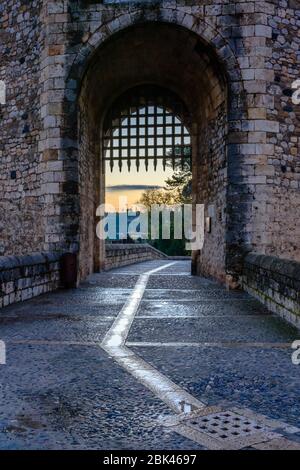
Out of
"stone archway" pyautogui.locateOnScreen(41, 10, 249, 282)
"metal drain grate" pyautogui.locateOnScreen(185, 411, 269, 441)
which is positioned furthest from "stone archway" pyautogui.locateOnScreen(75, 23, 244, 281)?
"metal drain grate" pyautogui.locateOnScreen(185, 411, 269, 441)

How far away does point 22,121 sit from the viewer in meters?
10.1

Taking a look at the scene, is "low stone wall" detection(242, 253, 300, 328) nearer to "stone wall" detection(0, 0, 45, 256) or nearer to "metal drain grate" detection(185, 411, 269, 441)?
"metal drain grate" detection(185, 411, 269, 441)

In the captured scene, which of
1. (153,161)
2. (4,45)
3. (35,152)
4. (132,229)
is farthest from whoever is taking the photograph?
(132,229)

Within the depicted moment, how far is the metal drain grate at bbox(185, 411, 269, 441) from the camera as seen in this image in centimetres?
227

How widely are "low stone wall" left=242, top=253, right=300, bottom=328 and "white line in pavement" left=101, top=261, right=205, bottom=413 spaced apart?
1.71 m

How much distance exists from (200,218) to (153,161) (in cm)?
229

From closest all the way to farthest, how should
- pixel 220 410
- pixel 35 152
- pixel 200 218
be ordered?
pixel 220 410 < pixel 35 152 < pixel 200 218

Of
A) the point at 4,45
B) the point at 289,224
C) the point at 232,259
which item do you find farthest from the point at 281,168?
the point at 4,45

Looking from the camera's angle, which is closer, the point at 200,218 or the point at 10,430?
the point at 10,430

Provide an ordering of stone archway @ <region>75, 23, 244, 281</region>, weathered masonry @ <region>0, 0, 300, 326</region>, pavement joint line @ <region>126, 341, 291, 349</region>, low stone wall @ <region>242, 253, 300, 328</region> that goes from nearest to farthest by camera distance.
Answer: pavement joint line @ <region>126, 341, 291, 349</region>
low stone wall @ <region>242, 253, 300, 328</region>
weathered masonry @ <region>0, 0, 300, 326</region>
stone archway @ <region>75, 23, 244, 281</region>

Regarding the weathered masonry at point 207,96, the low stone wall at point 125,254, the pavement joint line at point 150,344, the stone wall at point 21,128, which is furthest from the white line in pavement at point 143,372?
the low stone wall at point 125,254

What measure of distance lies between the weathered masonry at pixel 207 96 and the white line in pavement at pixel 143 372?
3.53 m

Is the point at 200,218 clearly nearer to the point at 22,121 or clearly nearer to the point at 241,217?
the point at 241,217

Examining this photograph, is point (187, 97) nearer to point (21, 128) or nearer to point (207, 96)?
point (207, 96)
